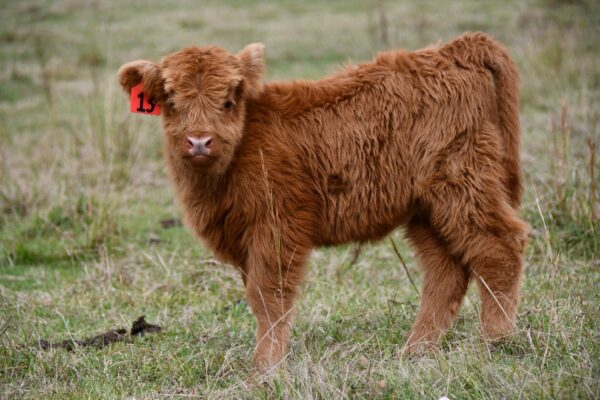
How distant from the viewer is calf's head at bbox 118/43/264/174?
13.9ft

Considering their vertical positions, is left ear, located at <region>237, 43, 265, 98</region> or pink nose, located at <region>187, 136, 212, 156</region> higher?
left ear, located at <region>237, 43, 265, 98</region>

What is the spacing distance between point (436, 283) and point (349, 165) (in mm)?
889

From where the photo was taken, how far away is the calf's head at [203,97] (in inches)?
166

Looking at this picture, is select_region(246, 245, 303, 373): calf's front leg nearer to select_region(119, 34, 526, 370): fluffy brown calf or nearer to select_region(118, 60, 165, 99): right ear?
select_region(119, 34, 526, 370): fluffy brown calf

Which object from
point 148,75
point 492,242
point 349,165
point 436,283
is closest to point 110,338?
point 148,75

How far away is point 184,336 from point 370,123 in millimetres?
1818

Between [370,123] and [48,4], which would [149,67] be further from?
[48,4]

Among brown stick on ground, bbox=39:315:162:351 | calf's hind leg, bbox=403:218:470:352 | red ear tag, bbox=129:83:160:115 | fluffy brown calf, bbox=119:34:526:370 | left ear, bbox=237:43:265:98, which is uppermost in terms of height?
left ear, bbox=237:43:265:98

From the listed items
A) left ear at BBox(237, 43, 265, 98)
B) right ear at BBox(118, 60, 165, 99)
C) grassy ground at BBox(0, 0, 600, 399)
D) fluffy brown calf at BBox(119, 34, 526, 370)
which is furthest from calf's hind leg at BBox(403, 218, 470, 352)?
right ear at BBox(118, 60, 165, 99)

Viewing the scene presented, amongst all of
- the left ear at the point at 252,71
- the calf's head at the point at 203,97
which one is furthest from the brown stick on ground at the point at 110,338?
the left ear at the point at 252,71

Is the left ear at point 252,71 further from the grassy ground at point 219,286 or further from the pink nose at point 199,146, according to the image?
the grassy ground at point 219,286

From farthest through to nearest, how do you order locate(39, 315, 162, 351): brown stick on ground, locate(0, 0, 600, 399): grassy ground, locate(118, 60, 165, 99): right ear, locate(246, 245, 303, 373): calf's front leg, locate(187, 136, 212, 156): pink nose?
locate(39, 315, 162, 351): brown stick on ground, locate(118, 60, 165, 99): right ear, locate(246, 245, 303, 373): calf's front leg, locate(187, 136, 212, 156): pink nose, locate(0, 0, 600, 399): grassy ground

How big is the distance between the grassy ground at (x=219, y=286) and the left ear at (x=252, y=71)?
144cm

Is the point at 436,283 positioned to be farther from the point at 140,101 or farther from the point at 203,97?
the point at 140,101
